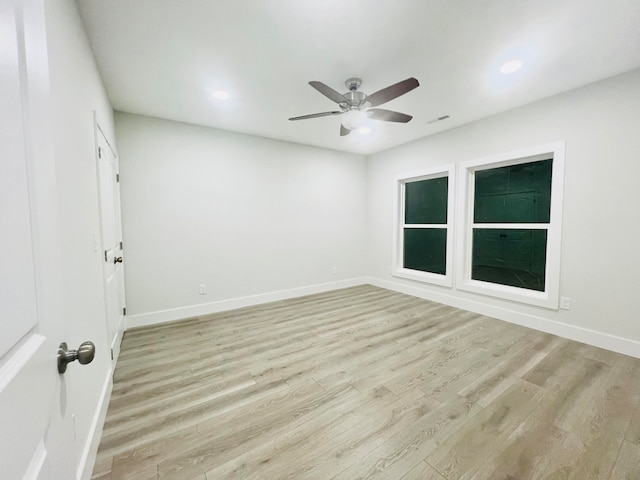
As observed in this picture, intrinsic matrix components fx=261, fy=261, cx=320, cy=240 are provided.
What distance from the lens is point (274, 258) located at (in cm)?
423

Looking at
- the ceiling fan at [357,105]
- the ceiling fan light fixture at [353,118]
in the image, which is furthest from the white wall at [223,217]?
the ceiling fan light fixture at [353,118]

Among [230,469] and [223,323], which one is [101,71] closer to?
[223,323]

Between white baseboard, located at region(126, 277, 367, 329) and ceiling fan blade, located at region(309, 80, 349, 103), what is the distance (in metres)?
2.97

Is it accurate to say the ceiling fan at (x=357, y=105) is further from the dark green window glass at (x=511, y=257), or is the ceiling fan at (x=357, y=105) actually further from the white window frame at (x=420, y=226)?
the dark green window glass at (x=511, y=257)

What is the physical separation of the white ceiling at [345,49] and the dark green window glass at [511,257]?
1.69 meters

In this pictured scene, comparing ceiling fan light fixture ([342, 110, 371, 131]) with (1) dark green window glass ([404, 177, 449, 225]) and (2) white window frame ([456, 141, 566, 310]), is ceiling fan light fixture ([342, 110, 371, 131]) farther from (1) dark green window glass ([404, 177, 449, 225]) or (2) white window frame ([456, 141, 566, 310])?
(1) dark green window glass ([404, 177, 449, 225])

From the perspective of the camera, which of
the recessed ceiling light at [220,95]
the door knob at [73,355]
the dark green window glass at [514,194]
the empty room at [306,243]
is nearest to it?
the door knob at [73,355]

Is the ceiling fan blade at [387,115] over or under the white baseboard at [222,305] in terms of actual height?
over

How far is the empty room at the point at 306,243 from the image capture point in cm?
113

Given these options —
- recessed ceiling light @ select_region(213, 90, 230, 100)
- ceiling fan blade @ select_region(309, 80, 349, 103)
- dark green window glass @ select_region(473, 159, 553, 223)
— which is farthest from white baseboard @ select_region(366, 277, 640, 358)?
recessed ceiling light @ select_region(213, 90, 230, 100)

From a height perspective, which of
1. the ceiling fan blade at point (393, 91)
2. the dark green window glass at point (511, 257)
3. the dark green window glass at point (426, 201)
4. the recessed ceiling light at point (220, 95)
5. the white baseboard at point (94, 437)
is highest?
the recessed ceiling light at point (220, 95)

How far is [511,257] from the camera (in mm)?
4246

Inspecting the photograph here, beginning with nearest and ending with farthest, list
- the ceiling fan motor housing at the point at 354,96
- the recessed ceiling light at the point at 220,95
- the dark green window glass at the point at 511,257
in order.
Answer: the ceiling fan motor housing at the point at 354,96, the recessed ceiling light at the point at 220,95, the dark green window glass at the point at 511,257

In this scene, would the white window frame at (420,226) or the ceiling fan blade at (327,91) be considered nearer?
the ceiling fan blade at (327,91)
